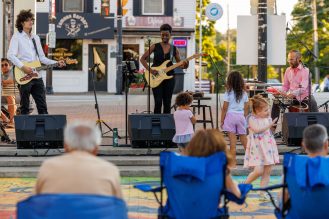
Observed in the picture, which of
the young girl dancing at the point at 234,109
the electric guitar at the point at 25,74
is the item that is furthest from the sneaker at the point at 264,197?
the electric guitar at the point at 25,74

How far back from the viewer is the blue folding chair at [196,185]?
6.27 metres

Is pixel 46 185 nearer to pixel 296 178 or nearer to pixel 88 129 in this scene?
pixel 88 129

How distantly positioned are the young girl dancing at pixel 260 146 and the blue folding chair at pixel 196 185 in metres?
3.53

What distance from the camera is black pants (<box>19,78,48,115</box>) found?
12.9 metres

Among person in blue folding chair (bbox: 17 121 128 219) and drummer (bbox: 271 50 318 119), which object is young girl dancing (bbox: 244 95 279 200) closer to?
drummer (bbox: 271 50 318 119)

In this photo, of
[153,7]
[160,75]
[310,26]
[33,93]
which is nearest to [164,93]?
[160,75]

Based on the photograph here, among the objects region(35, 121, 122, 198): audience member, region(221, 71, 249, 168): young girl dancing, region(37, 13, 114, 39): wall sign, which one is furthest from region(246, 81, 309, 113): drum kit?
region(37, 13, 114, 39): wall sign

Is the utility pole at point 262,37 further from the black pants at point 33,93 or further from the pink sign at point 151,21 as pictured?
the pink sign at point 151,21

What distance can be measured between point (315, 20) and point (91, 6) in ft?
69.7

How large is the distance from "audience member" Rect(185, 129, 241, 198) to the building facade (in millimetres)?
32542

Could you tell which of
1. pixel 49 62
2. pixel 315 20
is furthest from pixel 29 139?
pixel 315 20

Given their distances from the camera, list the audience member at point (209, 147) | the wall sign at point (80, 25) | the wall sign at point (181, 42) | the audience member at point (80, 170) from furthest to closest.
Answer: the wall sign at point (181, 42) < the wall sign at point (80, 25) < the audience member at point (209, 147) < the audience member at point (80, 170)

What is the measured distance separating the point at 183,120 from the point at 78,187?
6.14 m

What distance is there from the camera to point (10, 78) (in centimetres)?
1697
